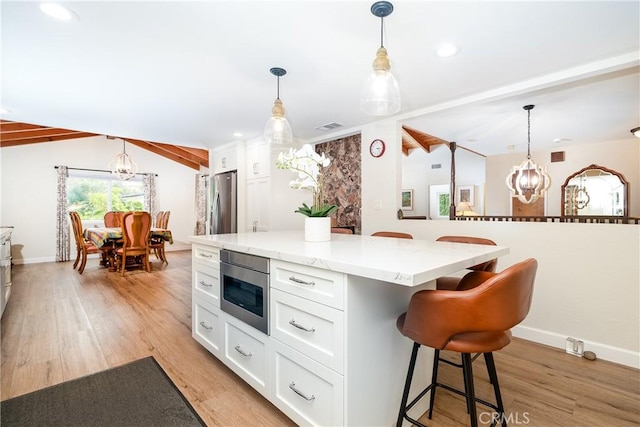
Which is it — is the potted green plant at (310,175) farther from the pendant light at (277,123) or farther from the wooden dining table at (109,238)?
the wooden dining table at (109,238)

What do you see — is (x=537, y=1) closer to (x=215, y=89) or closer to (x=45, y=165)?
(x=215, y=89)

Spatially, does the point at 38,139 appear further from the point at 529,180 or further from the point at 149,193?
the point at 529,180

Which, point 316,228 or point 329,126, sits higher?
point 329,126

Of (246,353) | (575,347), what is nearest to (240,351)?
(246,353)

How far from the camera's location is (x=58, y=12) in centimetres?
170

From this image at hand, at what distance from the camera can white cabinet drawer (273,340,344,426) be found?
1270 millimetres

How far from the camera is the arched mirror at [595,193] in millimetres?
4898

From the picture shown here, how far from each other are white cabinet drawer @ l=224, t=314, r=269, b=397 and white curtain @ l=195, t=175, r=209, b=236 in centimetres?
463

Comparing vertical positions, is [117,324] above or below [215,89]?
below

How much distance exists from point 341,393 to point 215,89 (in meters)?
2.68

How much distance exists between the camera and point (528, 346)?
98.3 inches

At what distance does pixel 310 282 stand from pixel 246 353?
0.77 meters

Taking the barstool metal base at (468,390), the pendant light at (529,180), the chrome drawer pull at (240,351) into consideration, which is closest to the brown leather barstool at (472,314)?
the barstool metal base at (468,390)

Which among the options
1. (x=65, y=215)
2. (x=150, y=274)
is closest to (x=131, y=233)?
(x=150, y=274)
